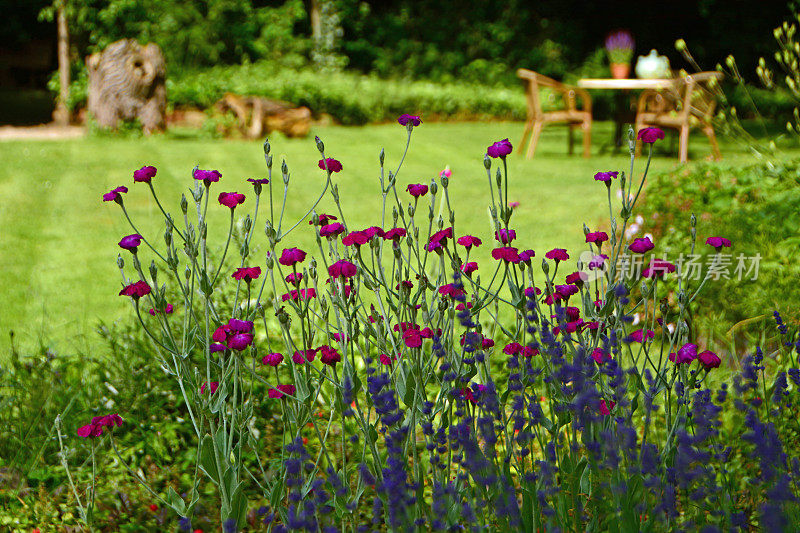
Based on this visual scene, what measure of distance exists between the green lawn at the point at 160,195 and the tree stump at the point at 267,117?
238mm

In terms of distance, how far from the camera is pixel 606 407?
5.96 ft

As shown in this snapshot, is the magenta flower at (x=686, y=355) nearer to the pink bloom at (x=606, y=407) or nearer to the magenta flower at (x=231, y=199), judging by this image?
the pink bloom at (x=606, y=407)

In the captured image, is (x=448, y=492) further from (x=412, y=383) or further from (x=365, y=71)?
(x=365, y=71)

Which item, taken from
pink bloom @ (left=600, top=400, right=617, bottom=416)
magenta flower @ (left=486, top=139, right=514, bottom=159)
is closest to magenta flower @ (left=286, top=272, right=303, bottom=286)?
magenta flower @ (left=486, top=139, right=514, bottom=159)

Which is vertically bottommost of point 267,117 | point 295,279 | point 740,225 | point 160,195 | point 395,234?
point 160,195

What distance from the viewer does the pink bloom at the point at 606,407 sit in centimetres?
177

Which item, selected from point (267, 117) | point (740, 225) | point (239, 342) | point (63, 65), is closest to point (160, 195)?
point (267, 117)

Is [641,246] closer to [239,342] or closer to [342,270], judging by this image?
[342,270]

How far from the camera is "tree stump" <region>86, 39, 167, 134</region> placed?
1010 centimetres

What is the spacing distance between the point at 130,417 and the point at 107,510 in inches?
14.0

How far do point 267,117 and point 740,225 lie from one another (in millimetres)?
7776

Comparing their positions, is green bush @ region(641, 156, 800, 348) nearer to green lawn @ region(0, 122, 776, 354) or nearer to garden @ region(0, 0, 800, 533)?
garden @ region(0, 0, 800, 533)

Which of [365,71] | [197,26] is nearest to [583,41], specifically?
[365,71]

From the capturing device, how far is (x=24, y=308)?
4.11 metres
